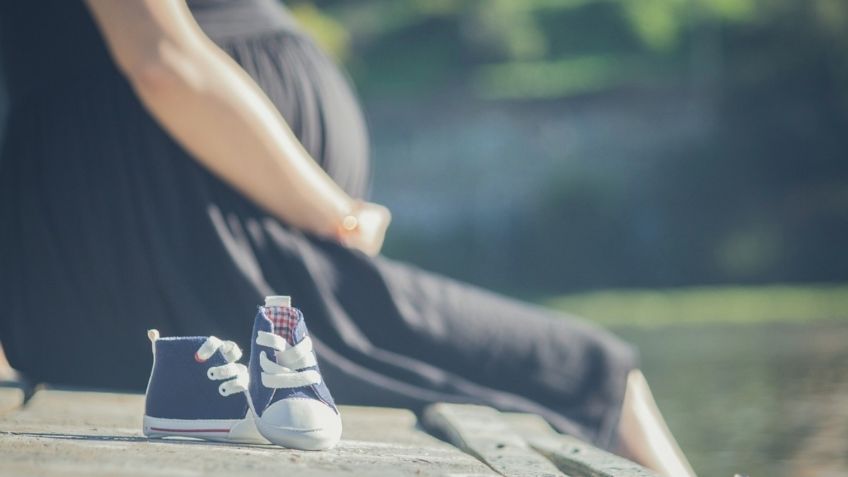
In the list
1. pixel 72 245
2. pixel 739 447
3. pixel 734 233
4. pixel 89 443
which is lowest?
pixel 89 443

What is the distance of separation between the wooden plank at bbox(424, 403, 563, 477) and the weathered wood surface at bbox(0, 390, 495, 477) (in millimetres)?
26

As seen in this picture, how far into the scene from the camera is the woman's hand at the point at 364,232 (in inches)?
88.1

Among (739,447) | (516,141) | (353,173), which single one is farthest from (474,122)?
(353,173)

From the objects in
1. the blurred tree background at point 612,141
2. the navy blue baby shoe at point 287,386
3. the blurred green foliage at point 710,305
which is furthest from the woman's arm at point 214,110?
the blurred tree background at point 612,141

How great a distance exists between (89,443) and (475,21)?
64.6ft

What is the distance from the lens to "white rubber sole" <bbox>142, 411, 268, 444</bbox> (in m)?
1.85

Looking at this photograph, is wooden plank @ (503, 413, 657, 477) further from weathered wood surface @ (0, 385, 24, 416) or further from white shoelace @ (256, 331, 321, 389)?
weathered wood surface @ (0, 385, 24, 416)

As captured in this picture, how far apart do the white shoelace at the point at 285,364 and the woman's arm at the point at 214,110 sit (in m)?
0.45

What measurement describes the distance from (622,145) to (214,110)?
17.8m

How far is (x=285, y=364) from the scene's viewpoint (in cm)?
179

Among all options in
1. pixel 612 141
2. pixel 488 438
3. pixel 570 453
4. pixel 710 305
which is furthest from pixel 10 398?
pixel 612 141

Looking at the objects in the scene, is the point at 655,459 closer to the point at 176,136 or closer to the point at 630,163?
the point at 176,136

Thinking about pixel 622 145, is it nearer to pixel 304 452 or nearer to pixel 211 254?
pixel 211 254

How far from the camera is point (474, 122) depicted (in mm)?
19891
